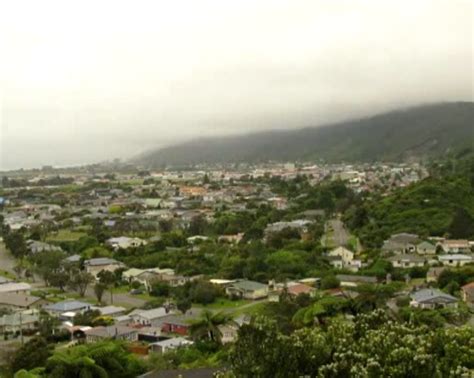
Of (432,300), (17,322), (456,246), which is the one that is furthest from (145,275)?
(456,246)

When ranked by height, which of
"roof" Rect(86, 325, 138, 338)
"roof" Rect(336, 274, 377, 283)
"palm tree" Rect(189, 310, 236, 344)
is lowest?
"roof" Rect(336, 274, 377, 283)

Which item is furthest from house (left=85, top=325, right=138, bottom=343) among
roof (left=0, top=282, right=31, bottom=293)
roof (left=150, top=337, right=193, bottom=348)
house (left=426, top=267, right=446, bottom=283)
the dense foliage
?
house (left=426, top=267, right=446, bottom=283)

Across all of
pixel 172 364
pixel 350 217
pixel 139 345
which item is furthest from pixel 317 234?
pixel 172 364

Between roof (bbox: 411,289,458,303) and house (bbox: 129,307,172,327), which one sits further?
roof (bbox: 411,289,458,303)

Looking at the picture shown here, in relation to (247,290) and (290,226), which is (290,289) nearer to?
(247,290)

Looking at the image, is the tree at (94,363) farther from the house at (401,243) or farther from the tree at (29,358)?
the house at (401,243)

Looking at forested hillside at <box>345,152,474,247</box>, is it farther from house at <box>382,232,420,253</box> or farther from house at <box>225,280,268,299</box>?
house at <box>225,280,268,299</box>
